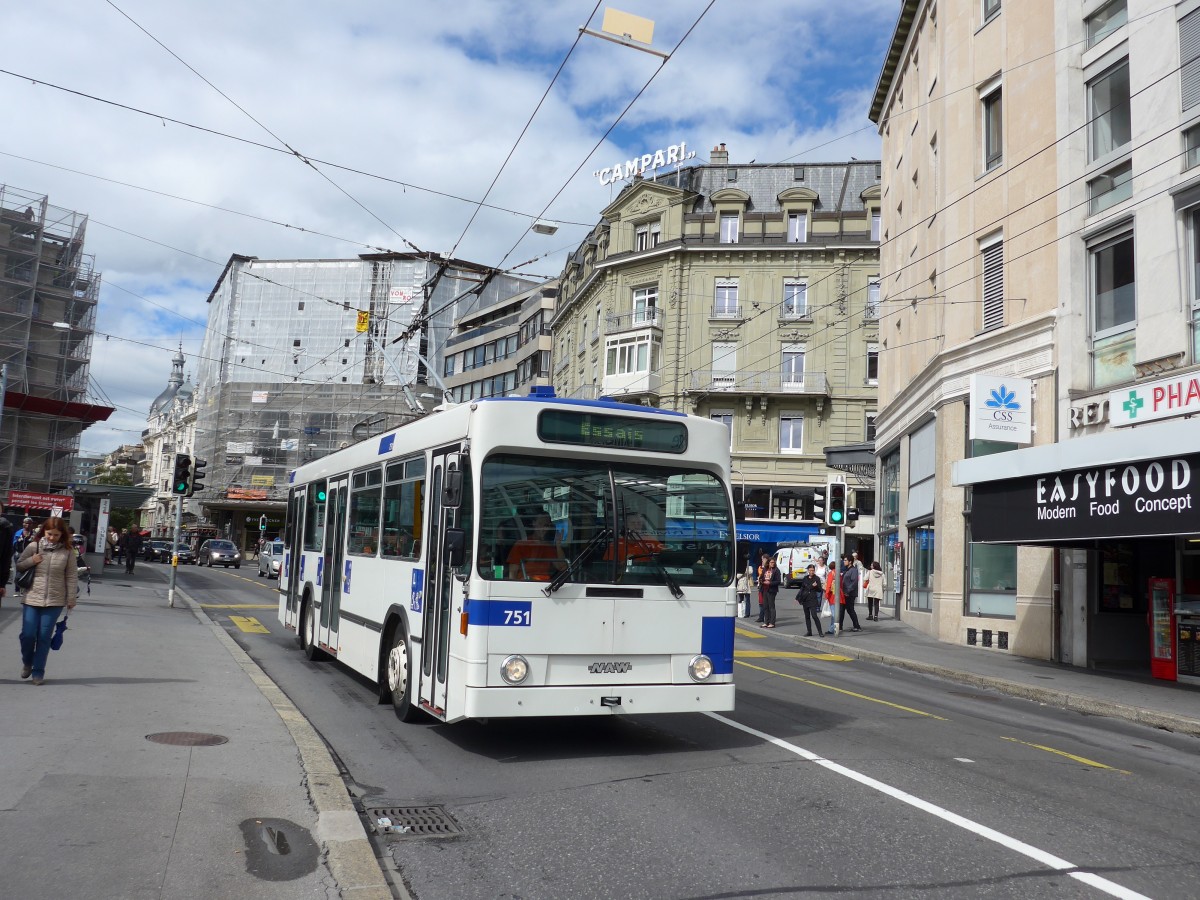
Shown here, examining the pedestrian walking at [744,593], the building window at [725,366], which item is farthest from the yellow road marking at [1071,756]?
the building window at [725,366]

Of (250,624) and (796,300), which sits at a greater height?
(796,300)

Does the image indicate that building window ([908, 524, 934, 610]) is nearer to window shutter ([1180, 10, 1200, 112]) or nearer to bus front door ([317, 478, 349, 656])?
window shutter ([1180, 10, 1200, 112])

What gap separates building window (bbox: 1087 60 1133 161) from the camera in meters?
18.2

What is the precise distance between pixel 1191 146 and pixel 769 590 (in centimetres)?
1310

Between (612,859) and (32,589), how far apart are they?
7.51 meters

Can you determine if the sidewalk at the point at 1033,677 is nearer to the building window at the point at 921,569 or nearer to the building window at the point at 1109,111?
the building window at the point at 921,569

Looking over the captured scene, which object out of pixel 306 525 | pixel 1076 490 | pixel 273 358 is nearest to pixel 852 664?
pixel 1076 490

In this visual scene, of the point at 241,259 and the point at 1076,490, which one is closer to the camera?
the point at 1076,490

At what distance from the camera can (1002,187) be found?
69.9 feet

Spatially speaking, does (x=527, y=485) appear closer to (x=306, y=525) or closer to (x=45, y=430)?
(x=306, y=525)

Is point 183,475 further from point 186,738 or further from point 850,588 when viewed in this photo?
point 186,738

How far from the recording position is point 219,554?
54438 millimetres

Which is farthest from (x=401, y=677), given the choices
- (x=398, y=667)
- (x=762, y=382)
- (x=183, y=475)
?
(x=762, y=382)

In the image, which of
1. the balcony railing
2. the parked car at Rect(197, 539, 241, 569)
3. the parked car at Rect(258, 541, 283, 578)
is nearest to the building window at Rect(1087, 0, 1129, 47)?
the balcony railing
